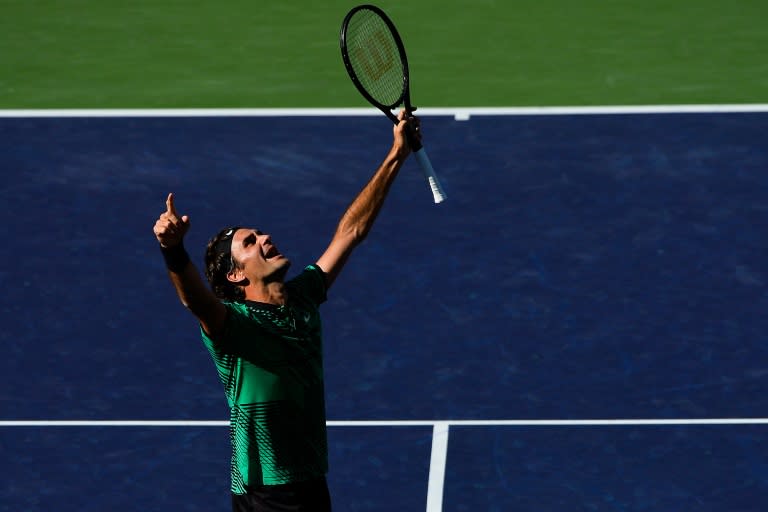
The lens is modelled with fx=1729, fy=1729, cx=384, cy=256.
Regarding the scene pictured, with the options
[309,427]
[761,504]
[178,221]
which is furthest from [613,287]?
[178,221]

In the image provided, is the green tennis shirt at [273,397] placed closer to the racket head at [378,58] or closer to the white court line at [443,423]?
the racket head at [378,58]

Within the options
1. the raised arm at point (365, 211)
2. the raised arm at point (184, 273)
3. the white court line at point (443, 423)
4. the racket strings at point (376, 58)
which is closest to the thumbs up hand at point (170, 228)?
the raised arm at point (184, 273)

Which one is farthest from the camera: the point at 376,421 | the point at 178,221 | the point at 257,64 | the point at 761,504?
the point at 257,64

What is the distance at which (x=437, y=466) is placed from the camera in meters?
10.3

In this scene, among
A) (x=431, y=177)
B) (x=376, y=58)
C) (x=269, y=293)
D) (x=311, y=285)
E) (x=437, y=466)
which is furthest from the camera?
(x=437, y=466)

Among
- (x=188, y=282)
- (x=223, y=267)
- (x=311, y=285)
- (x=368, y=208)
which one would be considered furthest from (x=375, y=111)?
(x=188, y=282)

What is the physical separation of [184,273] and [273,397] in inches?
33.5

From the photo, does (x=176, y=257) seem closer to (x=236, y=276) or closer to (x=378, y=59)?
(x=236, y=276)

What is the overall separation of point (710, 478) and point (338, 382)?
2.55m

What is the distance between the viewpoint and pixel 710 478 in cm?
1009

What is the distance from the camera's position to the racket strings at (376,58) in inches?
347

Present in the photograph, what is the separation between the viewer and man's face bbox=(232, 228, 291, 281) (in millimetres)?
7414

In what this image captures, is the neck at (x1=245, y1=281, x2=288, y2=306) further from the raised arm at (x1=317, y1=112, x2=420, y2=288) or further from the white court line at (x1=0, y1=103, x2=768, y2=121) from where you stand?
the white court line at (x1=0, y1=103, x2=768, y2=121)

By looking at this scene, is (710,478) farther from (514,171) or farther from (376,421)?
(514,171)
